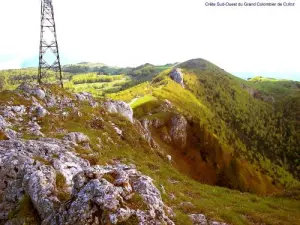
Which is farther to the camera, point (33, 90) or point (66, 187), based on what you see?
point (33, 90)

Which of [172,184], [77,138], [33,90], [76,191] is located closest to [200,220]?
[76,191]

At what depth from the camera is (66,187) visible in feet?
81.4

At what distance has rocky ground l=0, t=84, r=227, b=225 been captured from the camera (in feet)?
61.1

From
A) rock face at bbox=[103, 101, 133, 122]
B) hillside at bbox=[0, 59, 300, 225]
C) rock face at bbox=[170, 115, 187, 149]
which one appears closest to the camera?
hillside at bbox=[0, 59, 300, 225]

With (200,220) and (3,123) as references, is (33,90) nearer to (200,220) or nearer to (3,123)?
(3,123)

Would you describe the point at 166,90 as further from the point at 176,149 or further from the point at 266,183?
the point at 266,183

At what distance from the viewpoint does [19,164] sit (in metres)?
26.2

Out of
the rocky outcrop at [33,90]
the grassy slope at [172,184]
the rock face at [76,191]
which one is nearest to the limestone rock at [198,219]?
the grassy slope at [172,184]

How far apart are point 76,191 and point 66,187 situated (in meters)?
5.01

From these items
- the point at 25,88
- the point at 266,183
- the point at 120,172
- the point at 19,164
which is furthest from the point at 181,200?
the point at 266,183

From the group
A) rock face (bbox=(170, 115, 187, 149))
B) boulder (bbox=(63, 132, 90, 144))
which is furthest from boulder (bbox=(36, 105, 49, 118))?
rock face (bbox=(170, 115, 187, 149))

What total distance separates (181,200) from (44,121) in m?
24.0

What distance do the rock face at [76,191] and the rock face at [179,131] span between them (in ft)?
299

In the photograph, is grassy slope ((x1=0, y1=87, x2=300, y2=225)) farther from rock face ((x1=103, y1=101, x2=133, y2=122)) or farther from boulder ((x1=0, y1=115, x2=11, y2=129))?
boulder ((x1=0, y1=115, x2=11, y2=129))
